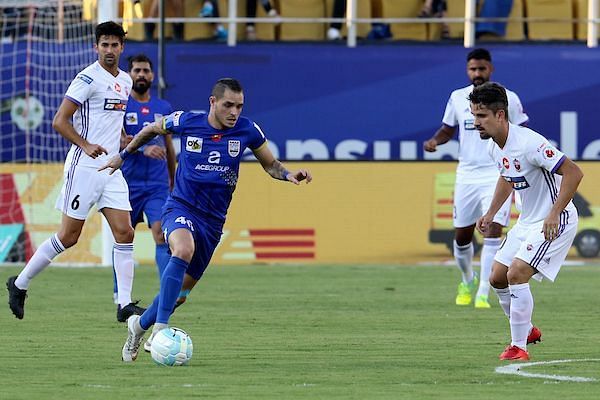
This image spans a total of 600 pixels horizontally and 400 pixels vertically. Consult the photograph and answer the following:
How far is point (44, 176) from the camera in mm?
20891

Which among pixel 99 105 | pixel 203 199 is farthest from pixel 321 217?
pixel 203 199

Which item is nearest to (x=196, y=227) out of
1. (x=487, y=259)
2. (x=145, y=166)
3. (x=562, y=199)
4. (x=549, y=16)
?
(x=562, y=199)

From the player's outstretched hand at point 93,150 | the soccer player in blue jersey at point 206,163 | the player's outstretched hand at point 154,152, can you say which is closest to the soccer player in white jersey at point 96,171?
the player's outstretched hand at point 93,150

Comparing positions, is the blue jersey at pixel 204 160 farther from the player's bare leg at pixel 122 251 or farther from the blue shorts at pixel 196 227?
the player's bare leg at pixel 122 251

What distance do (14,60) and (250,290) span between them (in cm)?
685

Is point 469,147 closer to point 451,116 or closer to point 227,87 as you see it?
point 451,116

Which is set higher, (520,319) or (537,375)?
(520,319)

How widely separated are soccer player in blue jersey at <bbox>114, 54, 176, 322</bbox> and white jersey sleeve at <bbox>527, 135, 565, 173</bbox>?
192 inches

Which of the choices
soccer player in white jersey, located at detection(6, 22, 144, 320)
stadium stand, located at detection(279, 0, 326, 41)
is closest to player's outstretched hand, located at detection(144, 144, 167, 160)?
soccer player in white jersey, located at detection(6, 22, 144, 320)

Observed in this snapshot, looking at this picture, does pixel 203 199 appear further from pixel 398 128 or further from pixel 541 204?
pixel 398 128

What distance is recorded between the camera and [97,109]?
12688 mm

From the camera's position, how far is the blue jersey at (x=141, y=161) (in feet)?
46.8

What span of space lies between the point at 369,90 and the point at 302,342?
11617 mm

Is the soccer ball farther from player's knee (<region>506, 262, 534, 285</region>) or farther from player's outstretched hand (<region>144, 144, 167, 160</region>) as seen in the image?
player's outstretched hand (<region>144, 144, 167, 160</region>)
